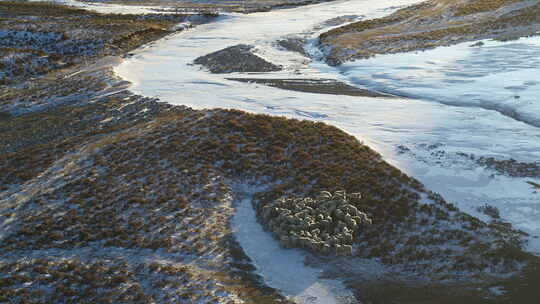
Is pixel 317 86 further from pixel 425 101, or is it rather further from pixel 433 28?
pixel 433 28

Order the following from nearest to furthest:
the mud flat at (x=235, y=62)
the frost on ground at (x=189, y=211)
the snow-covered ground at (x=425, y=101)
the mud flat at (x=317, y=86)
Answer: the frost on ground at (x=189, y=211) < the snow-covered ground at (x=425, y=101) < the mud flat at (x=317, y=86) < the mud flat at (x=235, y=62)

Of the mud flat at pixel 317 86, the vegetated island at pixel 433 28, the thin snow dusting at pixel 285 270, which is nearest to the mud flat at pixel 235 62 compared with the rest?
the mud flat at pixel 317 86

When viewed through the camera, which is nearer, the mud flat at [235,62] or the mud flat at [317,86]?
the mud flat at [317,86]

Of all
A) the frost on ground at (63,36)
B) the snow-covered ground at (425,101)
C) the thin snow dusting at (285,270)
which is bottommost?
the thin snow dusting at (285,270)

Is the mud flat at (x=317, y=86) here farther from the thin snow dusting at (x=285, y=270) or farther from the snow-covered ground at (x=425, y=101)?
the thin snow dusting at (x=285, y=270)

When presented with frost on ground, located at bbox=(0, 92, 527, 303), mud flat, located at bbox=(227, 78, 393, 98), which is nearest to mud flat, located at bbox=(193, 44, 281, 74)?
mud flat, located at bbox=(227, 78, 393, 98)

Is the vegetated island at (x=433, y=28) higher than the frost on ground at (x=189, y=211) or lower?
higher

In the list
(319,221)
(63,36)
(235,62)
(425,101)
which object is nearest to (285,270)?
(319,221)
